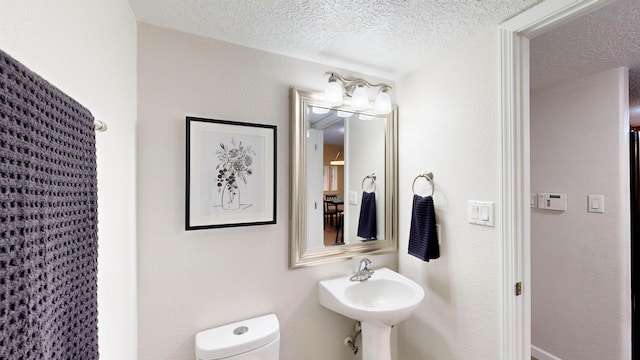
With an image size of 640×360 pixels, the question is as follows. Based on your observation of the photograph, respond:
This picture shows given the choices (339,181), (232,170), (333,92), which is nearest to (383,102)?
(333,92)

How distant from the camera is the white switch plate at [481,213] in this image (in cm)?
129

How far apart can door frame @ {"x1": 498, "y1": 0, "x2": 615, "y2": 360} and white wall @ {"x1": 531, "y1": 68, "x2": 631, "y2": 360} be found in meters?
1.18

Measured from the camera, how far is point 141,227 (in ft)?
4.00

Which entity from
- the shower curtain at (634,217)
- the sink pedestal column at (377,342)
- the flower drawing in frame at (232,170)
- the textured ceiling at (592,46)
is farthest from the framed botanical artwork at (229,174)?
the shower curtain at (634,217)

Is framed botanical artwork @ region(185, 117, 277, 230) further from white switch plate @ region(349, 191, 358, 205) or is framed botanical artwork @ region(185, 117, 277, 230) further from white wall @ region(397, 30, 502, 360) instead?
white wall @ region(397, 30, 502, 360)

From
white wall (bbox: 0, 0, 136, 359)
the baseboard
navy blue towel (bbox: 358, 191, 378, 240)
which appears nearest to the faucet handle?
navy blue towel (bbox: 358, 191, 378, 240)

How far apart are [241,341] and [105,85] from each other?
1172 millimetres

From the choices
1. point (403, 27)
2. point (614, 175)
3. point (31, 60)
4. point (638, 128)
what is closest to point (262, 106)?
point (403, 27)

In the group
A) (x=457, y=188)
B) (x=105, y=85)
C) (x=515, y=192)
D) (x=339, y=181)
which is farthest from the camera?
(x=339, y=181)

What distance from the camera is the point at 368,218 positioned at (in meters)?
1.82

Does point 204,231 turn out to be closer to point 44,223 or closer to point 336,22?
point 44,223

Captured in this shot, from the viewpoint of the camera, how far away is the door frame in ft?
3.93

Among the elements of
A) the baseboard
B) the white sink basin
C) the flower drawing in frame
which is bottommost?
the baseboard

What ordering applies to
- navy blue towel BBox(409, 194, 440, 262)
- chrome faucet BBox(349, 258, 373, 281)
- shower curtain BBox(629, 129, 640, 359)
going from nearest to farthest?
navy blue towel BBox(409, 194, 440, 262) → chrome faucet BBox(349, 258, 373, 281) → shower curtain BBox(629, 129, 640, 359)
